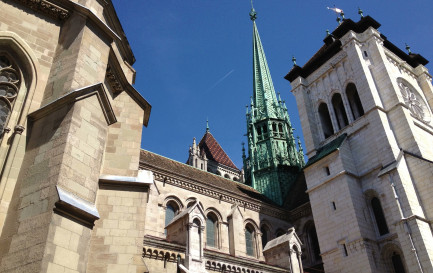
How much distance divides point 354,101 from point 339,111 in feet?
4.19

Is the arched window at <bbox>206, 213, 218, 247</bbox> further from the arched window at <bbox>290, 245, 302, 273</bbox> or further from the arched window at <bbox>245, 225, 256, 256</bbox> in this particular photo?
the arched window at <bbox>290, 245, 302, 273</bbox>

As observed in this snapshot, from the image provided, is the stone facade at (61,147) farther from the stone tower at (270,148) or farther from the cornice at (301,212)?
the stone tower at (270,148)

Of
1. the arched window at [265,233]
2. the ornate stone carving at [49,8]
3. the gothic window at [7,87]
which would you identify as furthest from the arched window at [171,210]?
the gothic window at [7,87]

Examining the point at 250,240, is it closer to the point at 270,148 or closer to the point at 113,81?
the point at 270,148

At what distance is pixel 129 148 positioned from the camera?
28.3 ft

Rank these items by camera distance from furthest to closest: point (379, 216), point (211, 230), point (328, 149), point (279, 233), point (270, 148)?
point (270, 148), point (279, 233), point (328, 149), point (211, 230), point (379, 216)

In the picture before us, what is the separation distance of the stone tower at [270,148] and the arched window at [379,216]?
7.88 meters

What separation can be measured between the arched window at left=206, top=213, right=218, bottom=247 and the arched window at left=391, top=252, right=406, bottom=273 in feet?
28.1

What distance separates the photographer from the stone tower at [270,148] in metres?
28.3

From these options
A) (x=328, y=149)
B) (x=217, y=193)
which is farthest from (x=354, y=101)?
(x=217, y=193)

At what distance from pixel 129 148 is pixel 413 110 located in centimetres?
2080

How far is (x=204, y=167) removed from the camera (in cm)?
3903

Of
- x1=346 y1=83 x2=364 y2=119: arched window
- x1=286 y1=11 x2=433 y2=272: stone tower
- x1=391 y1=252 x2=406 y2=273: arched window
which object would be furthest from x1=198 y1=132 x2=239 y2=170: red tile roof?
x1=391 y1=252 x2=406 y2=273: arched window

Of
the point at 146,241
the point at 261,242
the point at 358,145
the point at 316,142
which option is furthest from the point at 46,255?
the point at 316,142
